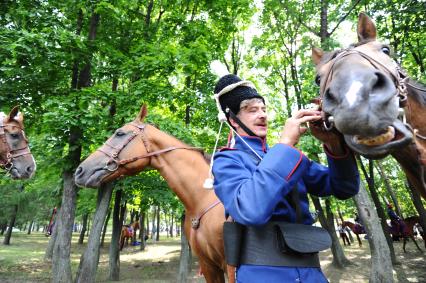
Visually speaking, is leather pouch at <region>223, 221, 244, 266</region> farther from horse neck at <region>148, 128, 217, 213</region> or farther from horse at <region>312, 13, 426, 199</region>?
horse neck at <region>148, 128, 217, 213</region>

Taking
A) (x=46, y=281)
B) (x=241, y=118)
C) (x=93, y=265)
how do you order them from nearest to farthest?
(x=241, y=118) → (x=93, y=265) → (x=46, y=281)

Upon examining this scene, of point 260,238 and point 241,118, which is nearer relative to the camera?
point 260,238

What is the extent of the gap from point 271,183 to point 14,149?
7.48m

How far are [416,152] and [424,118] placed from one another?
0.87ft

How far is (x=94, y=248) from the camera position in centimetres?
1028

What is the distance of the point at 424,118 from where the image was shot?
212 cm

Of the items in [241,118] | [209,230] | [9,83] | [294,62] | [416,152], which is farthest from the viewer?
[294,62]

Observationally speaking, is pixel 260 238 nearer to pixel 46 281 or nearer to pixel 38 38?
pixel 38 38

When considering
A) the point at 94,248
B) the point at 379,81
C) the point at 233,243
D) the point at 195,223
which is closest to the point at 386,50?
the point at 379,81

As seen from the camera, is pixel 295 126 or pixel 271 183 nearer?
pixel 271 183

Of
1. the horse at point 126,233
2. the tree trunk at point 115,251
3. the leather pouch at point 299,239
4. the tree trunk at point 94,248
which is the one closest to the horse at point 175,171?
the leather pouch at point 299,239

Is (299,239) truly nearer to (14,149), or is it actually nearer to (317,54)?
(317,54)

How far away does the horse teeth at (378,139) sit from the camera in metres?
1.44

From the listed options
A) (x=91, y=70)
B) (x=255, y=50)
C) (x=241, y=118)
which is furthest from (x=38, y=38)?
(x=255, y=50)
